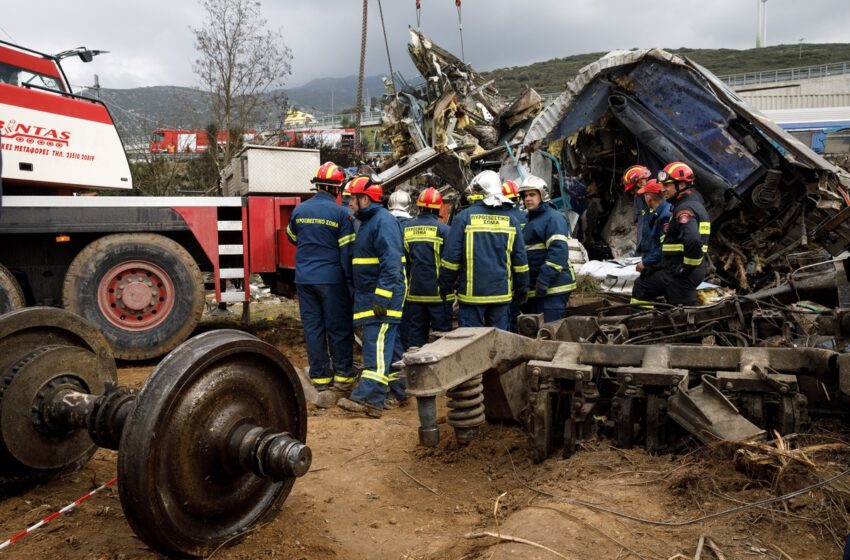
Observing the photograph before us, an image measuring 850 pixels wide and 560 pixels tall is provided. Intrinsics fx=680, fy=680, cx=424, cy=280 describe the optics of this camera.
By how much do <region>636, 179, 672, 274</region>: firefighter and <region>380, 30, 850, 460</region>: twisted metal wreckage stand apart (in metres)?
0.67

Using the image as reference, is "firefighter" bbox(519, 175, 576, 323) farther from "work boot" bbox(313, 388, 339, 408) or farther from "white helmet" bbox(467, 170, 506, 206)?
"work boot" bbox(313, 388, 339, 408)

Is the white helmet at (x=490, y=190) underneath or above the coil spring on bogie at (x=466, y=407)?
above

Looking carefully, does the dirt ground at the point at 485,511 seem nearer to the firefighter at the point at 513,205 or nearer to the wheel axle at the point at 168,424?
the wheel axle at the point at 168,424

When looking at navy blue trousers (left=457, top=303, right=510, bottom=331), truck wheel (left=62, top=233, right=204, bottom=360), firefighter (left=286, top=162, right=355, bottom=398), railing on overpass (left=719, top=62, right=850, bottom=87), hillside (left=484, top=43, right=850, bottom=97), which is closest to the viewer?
navy blue trousers (left=457, top=303, right=510, bottom=331)

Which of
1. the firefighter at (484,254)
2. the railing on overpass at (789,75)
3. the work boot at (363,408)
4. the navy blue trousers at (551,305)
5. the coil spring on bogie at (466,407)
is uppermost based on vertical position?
the railing on overpass at (789,75)

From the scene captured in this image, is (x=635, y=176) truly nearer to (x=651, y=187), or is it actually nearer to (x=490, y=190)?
(x=651, y=187)

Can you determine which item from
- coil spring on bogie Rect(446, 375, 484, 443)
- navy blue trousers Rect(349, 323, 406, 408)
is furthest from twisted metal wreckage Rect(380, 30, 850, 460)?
navy blue trousers Rect(349, 323, 406, 408)

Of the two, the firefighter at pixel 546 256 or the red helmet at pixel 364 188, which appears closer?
the red helmet at pixel 364 188

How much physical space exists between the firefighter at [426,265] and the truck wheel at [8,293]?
3547mm

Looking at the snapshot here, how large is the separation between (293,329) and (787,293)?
5624 mm

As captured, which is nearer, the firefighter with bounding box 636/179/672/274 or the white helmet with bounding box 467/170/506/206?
the white helmet with bounding box 467/170/506/206

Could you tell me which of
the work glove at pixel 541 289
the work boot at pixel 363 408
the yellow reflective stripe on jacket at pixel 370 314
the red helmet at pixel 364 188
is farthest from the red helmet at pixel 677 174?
the work boot at pixel 363 408

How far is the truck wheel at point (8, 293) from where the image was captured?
6.09 metres

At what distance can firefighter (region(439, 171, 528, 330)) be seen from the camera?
552cm
